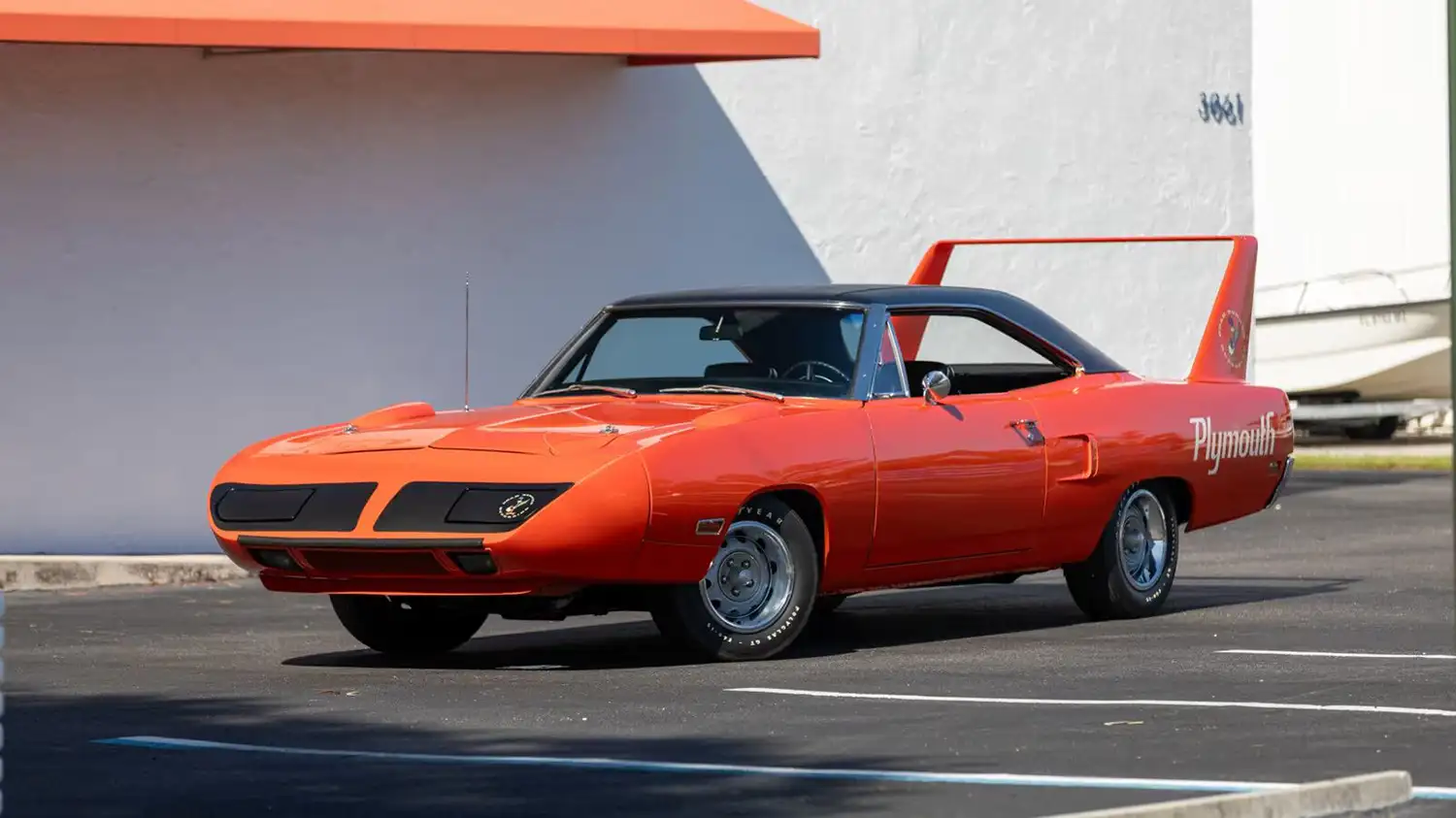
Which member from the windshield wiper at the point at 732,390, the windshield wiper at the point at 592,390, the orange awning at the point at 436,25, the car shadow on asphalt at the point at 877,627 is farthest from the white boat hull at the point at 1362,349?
the windshield wiper at the point at 732,390

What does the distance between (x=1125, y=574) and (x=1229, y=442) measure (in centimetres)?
90

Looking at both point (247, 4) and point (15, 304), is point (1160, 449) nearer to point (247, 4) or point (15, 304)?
point (247, 4)

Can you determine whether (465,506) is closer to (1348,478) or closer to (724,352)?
(724,352)

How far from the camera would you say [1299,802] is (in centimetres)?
598

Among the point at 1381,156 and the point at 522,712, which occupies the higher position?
the point at 1381,156

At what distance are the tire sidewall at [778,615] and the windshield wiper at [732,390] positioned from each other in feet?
1.78

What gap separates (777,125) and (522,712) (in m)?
9.80

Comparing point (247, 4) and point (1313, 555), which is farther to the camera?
point (1313, 555)

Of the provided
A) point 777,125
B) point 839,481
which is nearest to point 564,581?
point 839,481

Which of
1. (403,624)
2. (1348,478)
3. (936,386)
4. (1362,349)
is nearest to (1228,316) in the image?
(936,386)

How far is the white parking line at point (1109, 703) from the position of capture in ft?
26.1

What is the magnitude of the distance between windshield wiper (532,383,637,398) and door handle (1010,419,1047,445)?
159 centimetres

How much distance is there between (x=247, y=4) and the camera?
14.1 m

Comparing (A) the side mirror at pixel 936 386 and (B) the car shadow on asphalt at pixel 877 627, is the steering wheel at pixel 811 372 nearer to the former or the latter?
(A) the side mirror at pixel 936 386
